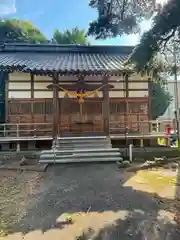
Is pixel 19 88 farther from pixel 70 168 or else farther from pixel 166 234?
pixel 166 234

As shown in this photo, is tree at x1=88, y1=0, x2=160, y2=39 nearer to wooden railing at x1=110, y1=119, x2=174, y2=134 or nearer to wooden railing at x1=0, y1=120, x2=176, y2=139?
wooden railing at x1=0, y1=120, x2=176, y2=139

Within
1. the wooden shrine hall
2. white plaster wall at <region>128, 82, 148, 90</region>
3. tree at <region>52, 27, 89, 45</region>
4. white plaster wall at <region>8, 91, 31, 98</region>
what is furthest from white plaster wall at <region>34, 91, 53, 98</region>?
tree at <region>52, 27, 89, 45</region>

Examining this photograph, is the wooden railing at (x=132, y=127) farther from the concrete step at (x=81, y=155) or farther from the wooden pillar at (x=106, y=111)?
the concrete step at (x=81, y=155)

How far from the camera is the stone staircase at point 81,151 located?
8930 millimetres

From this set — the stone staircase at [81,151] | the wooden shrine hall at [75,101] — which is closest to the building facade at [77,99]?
the wooden shrine hall at [75,101]

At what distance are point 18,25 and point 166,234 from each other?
88.6 feet

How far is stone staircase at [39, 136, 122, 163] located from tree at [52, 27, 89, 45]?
1680 cm

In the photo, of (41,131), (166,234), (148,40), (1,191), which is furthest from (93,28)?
(41,131)

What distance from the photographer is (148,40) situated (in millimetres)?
5559

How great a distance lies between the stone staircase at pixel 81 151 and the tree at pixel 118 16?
436 centimetres

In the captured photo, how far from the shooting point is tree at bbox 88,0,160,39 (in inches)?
246

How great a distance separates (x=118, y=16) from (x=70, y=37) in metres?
19.3

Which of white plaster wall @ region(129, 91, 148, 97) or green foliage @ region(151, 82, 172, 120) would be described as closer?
white plaster wall @ region(129, 91, 148, 97)

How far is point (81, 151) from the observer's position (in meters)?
9.37
